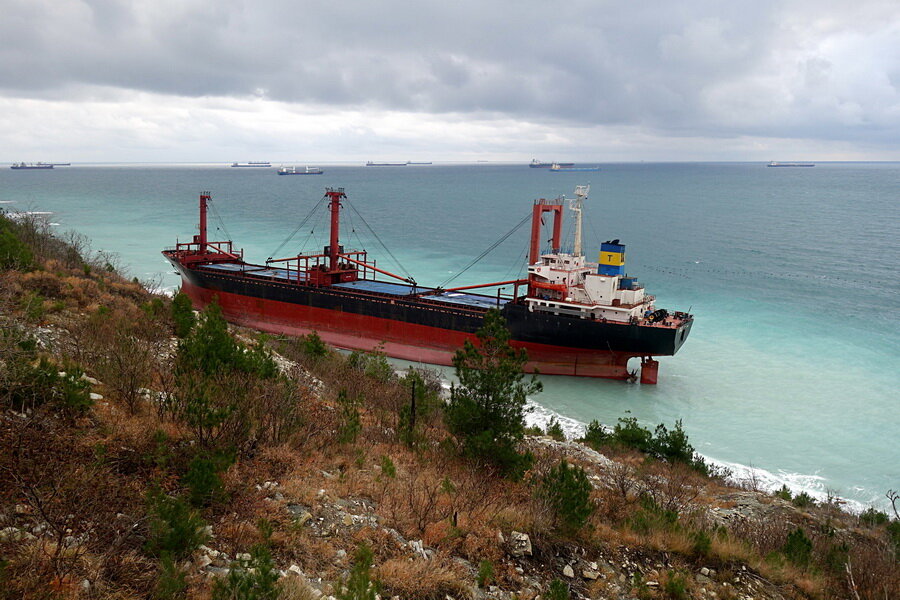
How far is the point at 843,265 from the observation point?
48.8 metres

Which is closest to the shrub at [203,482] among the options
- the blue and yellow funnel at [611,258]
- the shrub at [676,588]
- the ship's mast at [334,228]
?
the shrub at [676,588]

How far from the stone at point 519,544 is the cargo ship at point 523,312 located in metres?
14.5

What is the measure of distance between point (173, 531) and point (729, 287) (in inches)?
1675

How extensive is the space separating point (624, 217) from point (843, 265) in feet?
123

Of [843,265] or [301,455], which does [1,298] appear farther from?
[843,265]

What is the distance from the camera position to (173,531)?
18.2ft

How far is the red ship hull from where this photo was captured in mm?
25516

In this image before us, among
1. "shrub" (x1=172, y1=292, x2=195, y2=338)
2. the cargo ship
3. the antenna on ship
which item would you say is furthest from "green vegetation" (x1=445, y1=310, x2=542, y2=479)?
the antenna on ship

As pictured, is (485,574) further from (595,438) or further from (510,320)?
(510,320)

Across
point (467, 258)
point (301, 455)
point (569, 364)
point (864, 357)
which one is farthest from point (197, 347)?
point (467, 258)

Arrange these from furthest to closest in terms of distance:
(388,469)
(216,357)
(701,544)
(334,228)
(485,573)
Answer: (334,228)
(216,357)
(388,469)
(701,544)
(485,573)

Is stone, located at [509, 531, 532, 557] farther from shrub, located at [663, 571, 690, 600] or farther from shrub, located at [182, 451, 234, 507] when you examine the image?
shrub, located at [182, 451, 234, 507]

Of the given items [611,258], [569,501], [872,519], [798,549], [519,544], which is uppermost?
[611,258]

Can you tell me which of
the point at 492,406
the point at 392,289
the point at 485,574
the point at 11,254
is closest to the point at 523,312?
the point at 392,289
